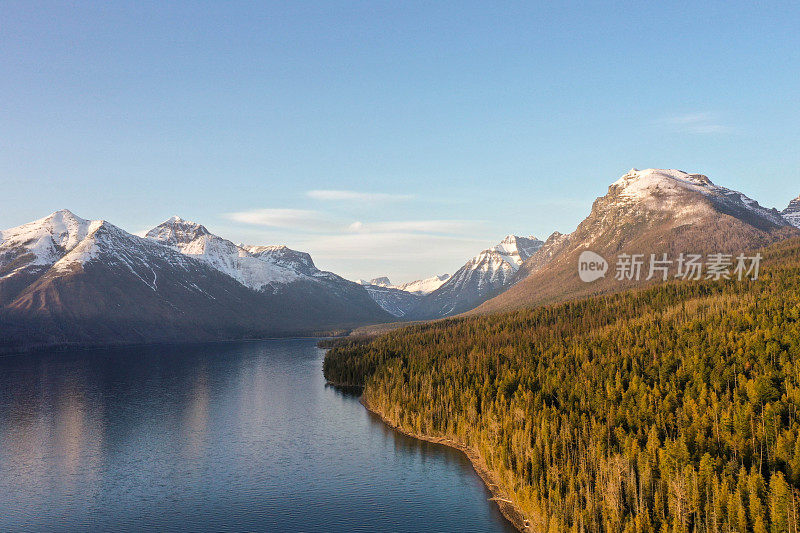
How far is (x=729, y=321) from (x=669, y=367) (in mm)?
46962

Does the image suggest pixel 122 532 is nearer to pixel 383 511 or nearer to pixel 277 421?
pixel 383 511

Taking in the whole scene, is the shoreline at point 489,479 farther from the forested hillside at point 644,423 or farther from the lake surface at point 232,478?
the lake surface at point 232,478

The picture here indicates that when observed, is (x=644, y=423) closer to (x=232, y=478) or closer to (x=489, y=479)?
(x=489, y=479)

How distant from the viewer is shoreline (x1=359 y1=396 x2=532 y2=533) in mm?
100812

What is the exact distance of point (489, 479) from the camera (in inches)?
4788

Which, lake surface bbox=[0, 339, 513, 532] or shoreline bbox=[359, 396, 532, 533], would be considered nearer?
shoreline bbox=[359, 396, 532, 533]

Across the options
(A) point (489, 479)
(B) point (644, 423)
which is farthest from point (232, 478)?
(B) point (644, 423)

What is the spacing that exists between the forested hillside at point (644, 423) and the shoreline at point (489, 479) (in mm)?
1817

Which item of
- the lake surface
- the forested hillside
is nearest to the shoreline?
the forested hillside

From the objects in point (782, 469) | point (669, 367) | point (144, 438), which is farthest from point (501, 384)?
point (144, 438)

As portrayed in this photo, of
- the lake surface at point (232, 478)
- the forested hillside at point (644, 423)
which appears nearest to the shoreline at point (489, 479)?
the forested hillside at point (644, 423)

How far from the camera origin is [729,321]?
189000mm

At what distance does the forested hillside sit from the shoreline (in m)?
1.82

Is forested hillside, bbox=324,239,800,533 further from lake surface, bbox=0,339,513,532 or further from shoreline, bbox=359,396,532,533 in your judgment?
lake surface, bbox=0,339,513,532
